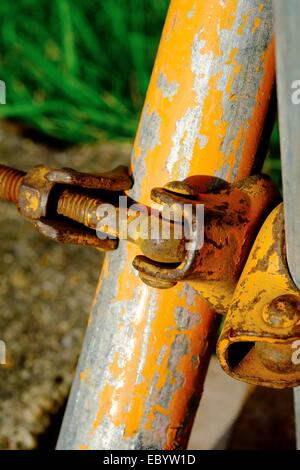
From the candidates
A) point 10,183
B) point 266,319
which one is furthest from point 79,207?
point 266,319

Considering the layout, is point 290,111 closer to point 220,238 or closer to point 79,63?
point 220,238

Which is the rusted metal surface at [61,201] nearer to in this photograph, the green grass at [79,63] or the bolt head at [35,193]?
the bolt head at [35,193]

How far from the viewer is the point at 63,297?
1.75 metres

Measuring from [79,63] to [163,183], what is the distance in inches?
60.6

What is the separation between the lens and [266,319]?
0.71 meters

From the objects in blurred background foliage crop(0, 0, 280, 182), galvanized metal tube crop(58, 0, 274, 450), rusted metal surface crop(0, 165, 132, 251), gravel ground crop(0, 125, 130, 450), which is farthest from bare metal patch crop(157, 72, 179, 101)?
blurred background foliage crop(0, 0, 280, 182)

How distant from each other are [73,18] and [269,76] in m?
1.60

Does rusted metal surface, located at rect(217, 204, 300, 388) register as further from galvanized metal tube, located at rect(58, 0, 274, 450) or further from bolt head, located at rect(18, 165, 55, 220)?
bolt head, located at rect(18, 165, 55, 220)

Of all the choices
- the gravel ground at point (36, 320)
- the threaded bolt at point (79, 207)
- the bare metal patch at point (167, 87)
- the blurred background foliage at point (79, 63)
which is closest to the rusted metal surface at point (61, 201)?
the threaded bolt at point (79, 207)

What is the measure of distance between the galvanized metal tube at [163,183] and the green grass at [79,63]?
1338 mm

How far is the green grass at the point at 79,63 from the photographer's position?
2213mm

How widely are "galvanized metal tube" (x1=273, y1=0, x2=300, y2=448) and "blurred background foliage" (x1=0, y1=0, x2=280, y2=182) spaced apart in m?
1.50

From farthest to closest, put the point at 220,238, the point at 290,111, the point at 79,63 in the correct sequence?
the point at 79,63
the point at 220,238
the point at 290,111
